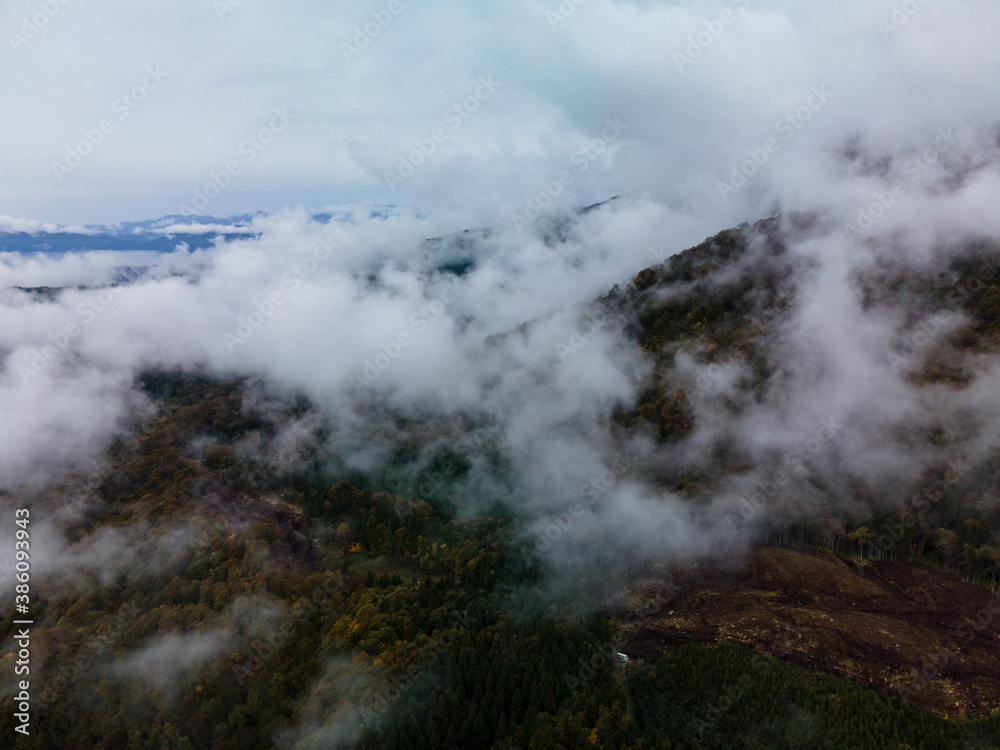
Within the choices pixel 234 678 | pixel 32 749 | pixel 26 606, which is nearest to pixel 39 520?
pixel 26 606

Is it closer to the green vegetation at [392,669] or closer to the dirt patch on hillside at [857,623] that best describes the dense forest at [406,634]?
the green vegetation at [392,669]

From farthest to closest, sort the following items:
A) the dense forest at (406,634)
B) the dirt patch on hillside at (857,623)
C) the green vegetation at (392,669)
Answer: the dirt patch on hillside at (857,623) < the dense forest at (406,634) < the green vegetation at (392,669)

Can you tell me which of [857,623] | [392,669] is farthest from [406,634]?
[857,623]

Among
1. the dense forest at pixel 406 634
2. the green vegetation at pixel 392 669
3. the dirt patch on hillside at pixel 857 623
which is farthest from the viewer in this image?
the dirt patch on hillside at pixel 857 623

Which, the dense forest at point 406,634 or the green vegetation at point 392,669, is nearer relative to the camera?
the green vegetation at point 392,669

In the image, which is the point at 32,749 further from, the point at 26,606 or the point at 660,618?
the point at 660,618

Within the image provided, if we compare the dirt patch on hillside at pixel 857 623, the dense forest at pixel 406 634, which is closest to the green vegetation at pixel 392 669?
the dense forest at pixel 406 634

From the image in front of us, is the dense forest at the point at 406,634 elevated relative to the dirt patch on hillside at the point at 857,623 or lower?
elevated

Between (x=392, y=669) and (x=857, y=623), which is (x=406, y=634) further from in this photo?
(x=857, y=623)
